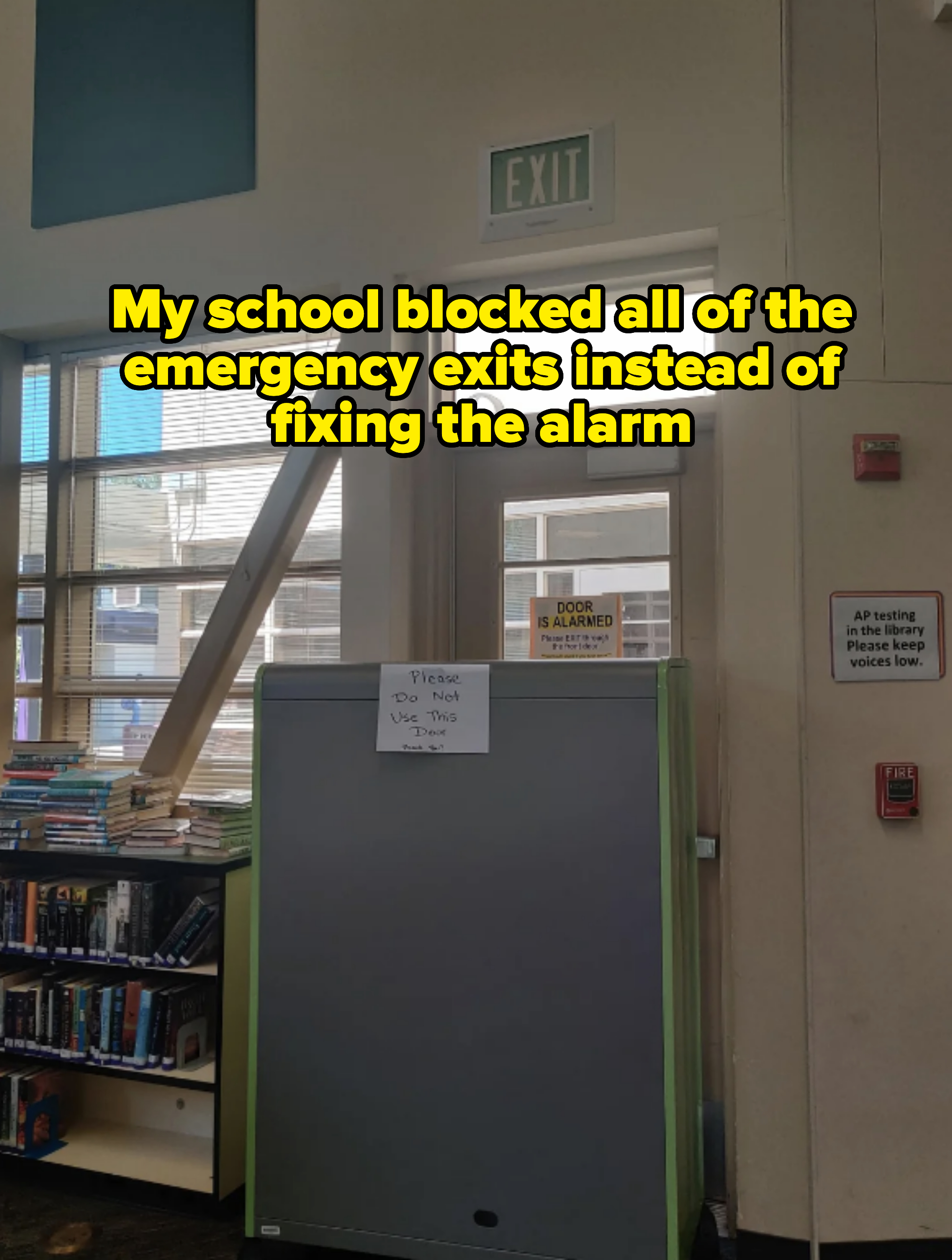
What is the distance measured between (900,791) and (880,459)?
2.56 feet

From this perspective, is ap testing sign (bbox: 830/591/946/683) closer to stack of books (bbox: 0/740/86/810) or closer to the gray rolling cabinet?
the gray rolling cabinet

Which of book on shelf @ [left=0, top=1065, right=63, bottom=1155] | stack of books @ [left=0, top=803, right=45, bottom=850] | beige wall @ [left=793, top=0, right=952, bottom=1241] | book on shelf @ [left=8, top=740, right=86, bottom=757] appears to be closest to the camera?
beige wall @ [left=793, top=0, right=952, bottom=1241]

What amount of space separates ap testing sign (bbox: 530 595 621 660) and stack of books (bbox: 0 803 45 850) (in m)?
1.53

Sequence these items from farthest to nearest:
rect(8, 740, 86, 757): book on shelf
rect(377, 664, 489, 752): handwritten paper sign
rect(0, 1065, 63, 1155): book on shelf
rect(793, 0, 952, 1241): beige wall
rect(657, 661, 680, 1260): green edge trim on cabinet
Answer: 1. rect(8, 740, 86, 757): book on shelf
2. rect(0, 1065, 63, 1155): book on shelf
3. rect(793, 0, 952, 1241): beige wall
4. rect(377, 664, 489, 752): handwritten paper sign
5. rect(657, 661, 680, 1260): green edge trim on cabinet

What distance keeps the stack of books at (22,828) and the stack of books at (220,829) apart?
0.54 meters

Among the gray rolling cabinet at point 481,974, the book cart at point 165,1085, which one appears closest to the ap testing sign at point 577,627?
the gray rolling cabinet at point 481,974

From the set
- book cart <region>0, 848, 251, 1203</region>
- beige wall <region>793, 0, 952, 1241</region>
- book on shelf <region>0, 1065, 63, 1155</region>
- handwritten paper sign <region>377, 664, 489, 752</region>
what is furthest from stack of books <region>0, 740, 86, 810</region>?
beige wall <region>793, 0, 952, 1241</region>

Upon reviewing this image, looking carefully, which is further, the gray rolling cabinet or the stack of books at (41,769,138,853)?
the stack of books at (41,769,138,853)

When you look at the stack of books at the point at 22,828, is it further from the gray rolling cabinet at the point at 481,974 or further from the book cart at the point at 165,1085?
the gray rolling cabinet at the point at 481,974

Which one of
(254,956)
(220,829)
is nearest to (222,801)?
(220,829)

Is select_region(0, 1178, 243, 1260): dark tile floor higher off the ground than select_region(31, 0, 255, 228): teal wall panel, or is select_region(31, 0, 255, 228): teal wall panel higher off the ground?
select_region(31, 0, 255, 228): teal wall panel

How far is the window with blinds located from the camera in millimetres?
3113

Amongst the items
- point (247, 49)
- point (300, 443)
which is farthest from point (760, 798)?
point (247, 49)

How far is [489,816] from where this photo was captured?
217 cm
